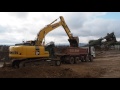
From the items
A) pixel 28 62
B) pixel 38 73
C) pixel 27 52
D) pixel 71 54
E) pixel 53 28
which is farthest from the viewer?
pixel 71 54

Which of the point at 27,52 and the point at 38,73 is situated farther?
the point at 27,52

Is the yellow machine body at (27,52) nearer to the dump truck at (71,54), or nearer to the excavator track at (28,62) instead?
the excavator track at (28,62)

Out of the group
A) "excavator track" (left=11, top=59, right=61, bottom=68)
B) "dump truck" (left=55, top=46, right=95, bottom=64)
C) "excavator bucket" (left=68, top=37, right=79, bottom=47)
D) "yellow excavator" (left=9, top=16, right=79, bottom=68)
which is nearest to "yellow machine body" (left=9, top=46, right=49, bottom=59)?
"yellow excavator" (left=9, top=16, right=79, bottom=68)

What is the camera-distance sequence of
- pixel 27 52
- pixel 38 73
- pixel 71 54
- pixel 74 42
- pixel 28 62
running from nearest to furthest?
1. pixel 38 73
2. pixel 27 52
3. pixel 28 62
4. pixel 71 54
5. pixel 74 42

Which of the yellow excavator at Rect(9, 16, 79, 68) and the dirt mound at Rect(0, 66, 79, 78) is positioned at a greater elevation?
the yellow excavator at Rect(9, 16, 79, 68)

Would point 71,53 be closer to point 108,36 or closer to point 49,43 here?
point 49,43

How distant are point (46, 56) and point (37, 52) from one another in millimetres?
1355

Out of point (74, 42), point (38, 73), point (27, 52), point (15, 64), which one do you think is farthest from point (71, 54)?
point (38, 73)

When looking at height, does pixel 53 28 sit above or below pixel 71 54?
above

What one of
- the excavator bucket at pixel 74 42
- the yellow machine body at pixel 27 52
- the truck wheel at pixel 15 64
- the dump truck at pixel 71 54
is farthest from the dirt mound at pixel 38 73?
the excavator bucket at pixel 74 42

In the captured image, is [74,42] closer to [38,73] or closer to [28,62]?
[28,62]

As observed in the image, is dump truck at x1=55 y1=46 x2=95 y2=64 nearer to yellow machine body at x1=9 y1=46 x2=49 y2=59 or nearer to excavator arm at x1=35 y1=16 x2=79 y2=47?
excavator arm at x1=35 y1=16 x2=79 y2=47

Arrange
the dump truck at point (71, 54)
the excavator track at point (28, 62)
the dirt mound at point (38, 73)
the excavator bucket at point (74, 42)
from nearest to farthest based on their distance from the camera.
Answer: the dirt mound at point (38, 73)
the excavator track at point (28, 62)
the dump truck at point (71, 54)
the excavator bucket at point (74, 42)
